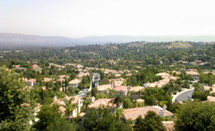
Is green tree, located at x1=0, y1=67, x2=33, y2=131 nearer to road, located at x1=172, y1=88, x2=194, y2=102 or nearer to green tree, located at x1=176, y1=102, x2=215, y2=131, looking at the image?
green tree, located at x1=176, y1=102, x2=215, y2=131

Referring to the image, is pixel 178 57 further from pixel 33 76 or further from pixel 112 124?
pixel 112 124

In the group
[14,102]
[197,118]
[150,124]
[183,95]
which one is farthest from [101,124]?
[183,95]

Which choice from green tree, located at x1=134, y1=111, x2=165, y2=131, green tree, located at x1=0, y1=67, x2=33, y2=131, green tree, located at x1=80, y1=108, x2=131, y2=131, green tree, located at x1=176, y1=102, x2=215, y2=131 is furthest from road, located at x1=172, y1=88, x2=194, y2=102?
green tree, located at x1=0, y1=67, x2=33, y2=131

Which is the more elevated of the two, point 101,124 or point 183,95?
point 101,124

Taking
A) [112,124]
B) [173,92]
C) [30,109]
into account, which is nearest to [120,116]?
[112,124]

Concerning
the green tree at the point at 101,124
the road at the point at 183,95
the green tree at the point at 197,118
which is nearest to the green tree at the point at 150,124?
the green tree at the point at 197,118

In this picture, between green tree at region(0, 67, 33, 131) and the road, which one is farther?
the road

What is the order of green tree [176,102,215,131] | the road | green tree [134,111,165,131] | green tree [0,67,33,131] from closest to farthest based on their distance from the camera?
green tree [0,67,33,131], green tree [176,102,215,131], green tree [134,111,165,131], the road

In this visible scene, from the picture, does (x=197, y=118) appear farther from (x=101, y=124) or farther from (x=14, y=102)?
(x=14, y=102)

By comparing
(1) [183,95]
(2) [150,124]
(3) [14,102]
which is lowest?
(1) [183,95]

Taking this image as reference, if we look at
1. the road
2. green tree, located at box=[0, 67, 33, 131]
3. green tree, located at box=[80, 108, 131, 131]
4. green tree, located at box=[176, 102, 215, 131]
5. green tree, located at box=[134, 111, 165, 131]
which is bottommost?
the road

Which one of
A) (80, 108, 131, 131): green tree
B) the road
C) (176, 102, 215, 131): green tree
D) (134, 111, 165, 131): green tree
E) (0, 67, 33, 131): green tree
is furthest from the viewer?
the road
